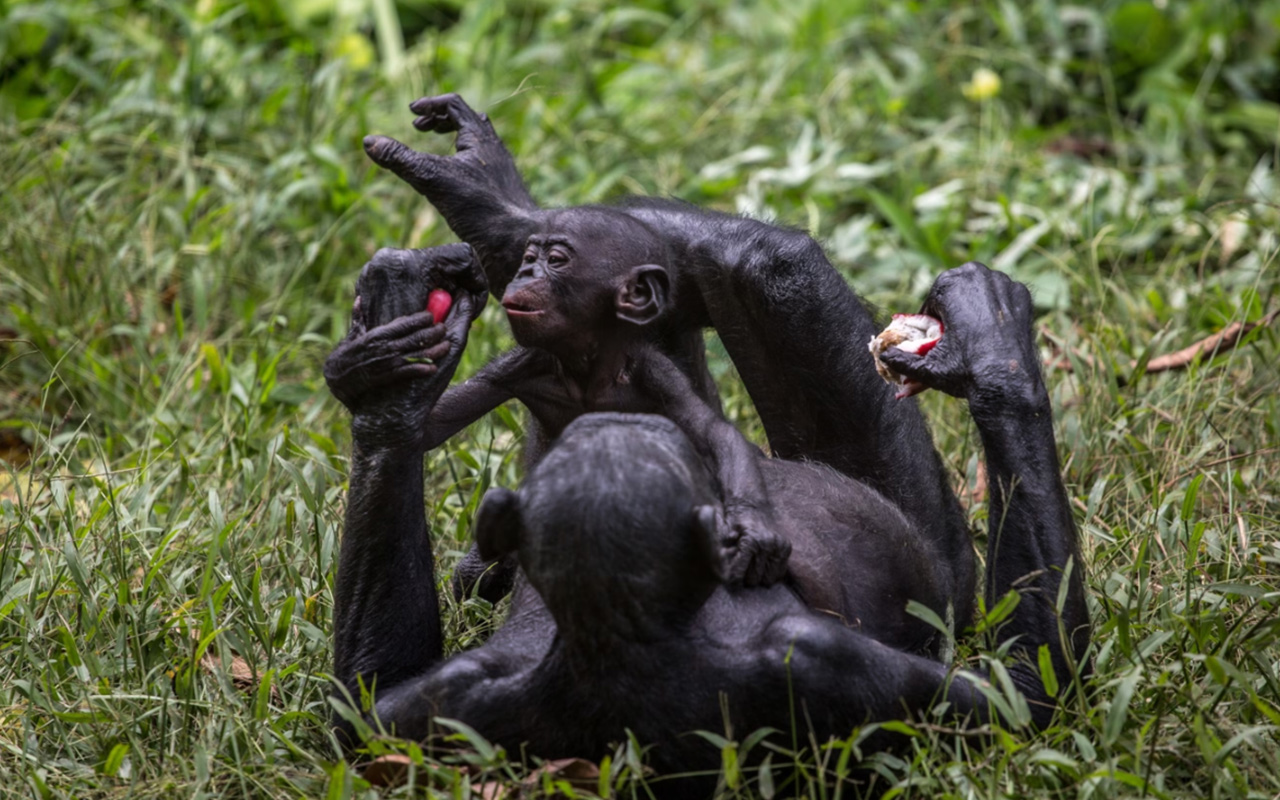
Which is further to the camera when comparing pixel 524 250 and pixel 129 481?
pixel 129 481

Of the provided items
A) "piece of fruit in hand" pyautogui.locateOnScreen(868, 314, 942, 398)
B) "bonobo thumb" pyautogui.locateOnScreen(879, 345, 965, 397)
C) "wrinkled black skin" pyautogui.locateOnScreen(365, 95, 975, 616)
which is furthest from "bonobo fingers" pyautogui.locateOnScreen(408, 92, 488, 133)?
"bonobo thumb" pyautogui.locateOnScreen(879, 345, 965, 397)

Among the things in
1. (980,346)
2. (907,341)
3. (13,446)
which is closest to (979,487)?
(907,341)

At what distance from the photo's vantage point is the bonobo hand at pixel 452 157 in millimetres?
4379

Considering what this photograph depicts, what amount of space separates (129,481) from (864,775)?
267 centimetres

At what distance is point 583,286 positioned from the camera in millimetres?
3975

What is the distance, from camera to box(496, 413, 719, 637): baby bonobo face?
293 cm

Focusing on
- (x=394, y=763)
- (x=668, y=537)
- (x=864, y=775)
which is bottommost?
(x=864, y=775)

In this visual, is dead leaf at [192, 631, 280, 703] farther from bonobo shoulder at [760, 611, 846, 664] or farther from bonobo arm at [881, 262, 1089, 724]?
bonobo arm at [881, 262, 1089, 724]

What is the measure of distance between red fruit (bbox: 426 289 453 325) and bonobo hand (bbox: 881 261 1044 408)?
41.0 inches

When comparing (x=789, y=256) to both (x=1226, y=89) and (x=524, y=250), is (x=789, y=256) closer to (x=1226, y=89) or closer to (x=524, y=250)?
(x=524, y=250)

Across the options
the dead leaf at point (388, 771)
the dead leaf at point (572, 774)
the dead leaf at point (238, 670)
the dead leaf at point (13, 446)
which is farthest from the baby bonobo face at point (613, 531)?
the dead leaf at point (13, 446)

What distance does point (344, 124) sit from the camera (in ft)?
24.6

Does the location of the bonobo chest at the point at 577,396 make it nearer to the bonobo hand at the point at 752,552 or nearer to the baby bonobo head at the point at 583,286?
the baby bonobo head at the point at 583,286

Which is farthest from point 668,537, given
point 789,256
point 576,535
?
point 789,256
